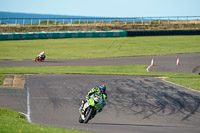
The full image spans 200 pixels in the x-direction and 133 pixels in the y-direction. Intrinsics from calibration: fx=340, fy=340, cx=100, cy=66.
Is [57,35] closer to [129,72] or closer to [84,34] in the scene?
[84,34]

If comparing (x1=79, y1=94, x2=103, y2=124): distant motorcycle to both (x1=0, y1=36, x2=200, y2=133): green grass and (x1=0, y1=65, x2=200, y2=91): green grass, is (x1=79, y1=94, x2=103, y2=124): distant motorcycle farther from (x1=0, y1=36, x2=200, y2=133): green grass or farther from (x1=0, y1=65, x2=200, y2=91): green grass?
(x1=0, y1=36, x2=200, y2=133): green grass

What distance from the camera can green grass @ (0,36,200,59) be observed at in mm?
48500

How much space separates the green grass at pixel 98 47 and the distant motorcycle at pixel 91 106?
104 ft

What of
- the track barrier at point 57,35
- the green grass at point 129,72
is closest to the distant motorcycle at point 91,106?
the green grass at point 129,72

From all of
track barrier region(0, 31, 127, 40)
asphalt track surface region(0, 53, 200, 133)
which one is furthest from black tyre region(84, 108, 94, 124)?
track barrier region(0, 31, 127, 40)

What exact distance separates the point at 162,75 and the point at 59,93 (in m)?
11.8

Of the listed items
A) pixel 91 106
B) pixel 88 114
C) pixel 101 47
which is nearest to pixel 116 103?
pixel 88 114

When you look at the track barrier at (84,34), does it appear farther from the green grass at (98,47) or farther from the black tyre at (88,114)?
the black tyre at (88,114)

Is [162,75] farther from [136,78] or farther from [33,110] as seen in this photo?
[33,110]

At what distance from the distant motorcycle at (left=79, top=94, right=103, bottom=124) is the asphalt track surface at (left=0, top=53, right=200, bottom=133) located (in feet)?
1.09

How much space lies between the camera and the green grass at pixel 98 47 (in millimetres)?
48500

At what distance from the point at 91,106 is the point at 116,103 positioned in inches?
180

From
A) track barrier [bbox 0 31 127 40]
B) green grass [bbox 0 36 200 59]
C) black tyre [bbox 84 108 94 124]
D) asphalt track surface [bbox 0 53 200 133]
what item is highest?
black tyre [bbox 84 108 94 124]

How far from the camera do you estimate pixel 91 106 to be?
14.0 meters
